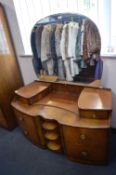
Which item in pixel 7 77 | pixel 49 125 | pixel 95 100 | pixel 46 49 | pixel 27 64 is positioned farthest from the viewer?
pixel 27 64

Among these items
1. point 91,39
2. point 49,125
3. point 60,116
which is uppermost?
point 91,39

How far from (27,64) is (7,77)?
0.33 m

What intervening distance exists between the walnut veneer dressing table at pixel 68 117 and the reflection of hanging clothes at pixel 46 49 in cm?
22

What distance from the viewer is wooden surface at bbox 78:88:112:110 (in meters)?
1.29

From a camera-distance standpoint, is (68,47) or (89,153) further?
(68,47)

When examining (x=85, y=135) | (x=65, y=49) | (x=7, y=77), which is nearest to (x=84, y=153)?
(x=85, y=135)

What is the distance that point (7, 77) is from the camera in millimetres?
2018

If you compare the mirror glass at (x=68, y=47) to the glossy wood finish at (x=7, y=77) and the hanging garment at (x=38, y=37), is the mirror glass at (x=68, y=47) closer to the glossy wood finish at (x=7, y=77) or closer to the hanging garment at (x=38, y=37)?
the hanging garment at (x=38, y=37)

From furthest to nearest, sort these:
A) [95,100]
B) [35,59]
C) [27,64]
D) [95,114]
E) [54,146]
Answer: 1. [27,64]
2. [35,59]
3. [54,146]
4. [95,100]
5. [95,114]

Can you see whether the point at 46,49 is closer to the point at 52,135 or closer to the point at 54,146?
the point at 52,135

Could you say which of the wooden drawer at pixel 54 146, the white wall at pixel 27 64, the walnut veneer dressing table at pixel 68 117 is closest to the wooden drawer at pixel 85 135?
the walnut veneer dressing table at pixel 68 117

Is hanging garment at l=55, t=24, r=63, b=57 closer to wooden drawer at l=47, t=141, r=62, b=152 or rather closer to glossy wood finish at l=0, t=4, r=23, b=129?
glossy wood finish at l=0, t=4, r=23, b=129

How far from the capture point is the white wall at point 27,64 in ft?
5.14

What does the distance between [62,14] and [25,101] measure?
102 cm
